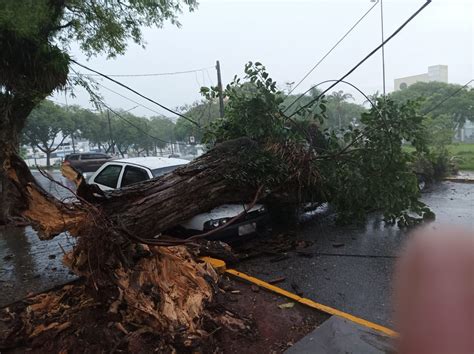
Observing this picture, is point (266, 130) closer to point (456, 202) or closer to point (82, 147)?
point (456, 202)

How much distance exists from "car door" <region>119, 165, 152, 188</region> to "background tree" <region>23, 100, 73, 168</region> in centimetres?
2922

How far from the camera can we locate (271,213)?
6.74 meters

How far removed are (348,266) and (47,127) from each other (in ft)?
115

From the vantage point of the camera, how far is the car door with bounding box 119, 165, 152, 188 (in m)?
6.44

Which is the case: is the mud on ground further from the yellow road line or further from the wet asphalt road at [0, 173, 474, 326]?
the wet asphalt road at [0, 173, 474, 326]

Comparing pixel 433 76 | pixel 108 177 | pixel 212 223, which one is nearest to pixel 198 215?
pixel 212 223

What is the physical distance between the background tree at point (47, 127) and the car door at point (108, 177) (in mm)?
28366

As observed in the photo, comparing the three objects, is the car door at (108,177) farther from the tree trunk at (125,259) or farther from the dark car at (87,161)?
the dark car at (87,161)

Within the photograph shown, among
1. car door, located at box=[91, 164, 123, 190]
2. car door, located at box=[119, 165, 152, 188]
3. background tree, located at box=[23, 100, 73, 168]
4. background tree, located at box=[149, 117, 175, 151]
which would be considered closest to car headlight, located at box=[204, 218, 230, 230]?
car door, located at box=[119, 165, 152, 188]

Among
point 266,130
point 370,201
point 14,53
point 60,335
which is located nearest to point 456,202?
point 370,201

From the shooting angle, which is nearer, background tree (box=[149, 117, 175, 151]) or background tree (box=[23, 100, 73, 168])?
background tree (box=[23, 100, 73, 168])

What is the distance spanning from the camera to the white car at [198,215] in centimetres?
529

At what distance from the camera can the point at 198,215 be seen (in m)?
5.39

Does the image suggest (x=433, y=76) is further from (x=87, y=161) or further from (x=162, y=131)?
(x=87, y=161)
